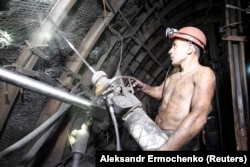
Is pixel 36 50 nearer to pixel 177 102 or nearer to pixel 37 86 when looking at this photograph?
pixel 37 86

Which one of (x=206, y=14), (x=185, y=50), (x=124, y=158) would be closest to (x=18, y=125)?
(x=124, y=158)

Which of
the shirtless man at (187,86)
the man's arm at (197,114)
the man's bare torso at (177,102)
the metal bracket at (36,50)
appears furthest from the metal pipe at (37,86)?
the metal bracket at (36,50)

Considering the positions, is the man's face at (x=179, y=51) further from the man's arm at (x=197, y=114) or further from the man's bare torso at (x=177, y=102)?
the man's arm at (x=197, y=114)

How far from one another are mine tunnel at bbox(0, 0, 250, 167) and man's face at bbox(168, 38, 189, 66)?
60cm

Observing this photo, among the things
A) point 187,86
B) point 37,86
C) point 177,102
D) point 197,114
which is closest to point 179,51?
point 187,86

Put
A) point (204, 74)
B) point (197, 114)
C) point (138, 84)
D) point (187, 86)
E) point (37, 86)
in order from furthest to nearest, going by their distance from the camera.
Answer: point (138, 84), point (187, 86), point (204, 74), point (197, 114), point (37, 86)

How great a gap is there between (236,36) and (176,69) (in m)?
1.52

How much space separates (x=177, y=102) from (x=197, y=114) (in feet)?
1.97

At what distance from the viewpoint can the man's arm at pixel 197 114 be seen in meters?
2.06

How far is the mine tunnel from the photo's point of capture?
107 inches

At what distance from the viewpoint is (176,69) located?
3.44 meters

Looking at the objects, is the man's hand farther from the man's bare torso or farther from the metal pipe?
the metal pipe

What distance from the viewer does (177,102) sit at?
2.89 meters

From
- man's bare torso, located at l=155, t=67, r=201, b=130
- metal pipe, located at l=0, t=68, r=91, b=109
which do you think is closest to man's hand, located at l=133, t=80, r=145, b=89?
man's bare torso, located at l=155, t=67, r=201, b=130
